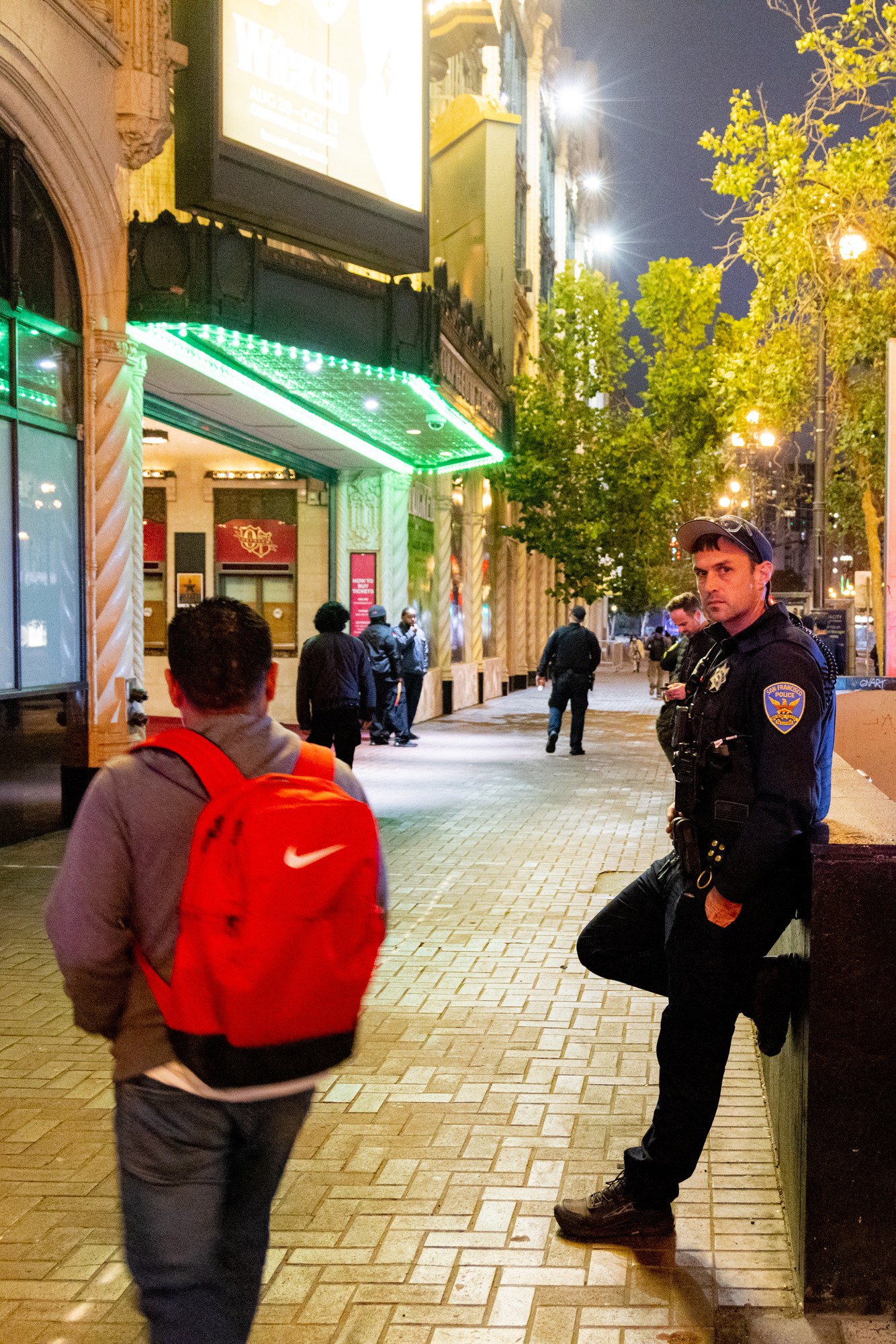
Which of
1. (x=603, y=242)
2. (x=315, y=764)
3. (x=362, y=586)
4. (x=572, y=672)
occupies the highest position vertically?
(x=603, y=242)

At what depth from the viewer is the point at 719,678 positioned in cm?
359

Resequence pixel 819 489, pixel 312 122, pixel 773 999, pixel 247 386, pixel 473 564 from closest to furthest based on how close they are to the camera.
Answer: pixel 773 999, pixel 312 122, pixel 247 386, pixel 819 489, pixel 473 564

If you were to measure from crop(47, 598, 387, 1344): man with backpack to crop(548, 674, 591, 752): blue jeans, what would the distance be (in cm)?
1526

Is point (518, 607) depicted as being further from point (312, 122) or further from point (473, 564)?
point (312, 122)

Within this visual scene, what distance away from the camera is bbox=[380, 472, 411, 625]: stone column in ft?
69.5

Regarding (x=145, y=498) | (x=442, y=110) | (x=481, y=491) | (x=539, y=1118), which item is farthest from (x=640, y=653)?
(x=539, y=1118)

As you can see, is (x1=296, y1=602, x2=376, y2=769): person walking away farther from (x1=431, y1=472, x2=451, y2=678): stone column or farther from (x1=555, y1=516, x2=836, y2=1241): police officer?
(x1=431, y1=472, x2=451, y2=678): stone column

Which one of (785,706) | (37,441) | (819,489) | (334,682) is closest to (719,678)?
(785,706)

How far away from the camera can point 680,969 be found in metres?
3.56

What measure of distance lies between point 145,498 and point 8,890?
13.3 metres

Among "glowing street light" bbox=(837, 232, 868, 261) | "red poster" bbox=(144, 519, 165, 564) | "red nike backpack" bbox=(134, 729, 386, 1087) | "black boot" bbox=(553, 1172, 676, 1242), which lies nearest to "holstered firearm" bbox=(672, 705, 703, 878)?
"black boot" bbox=(553, 1172, 676, 1242)

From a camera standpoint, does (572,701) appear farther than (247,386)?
Yes

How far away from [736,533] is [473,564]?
2498 centimetres

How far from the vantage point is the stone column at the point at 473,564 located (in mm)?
28047
